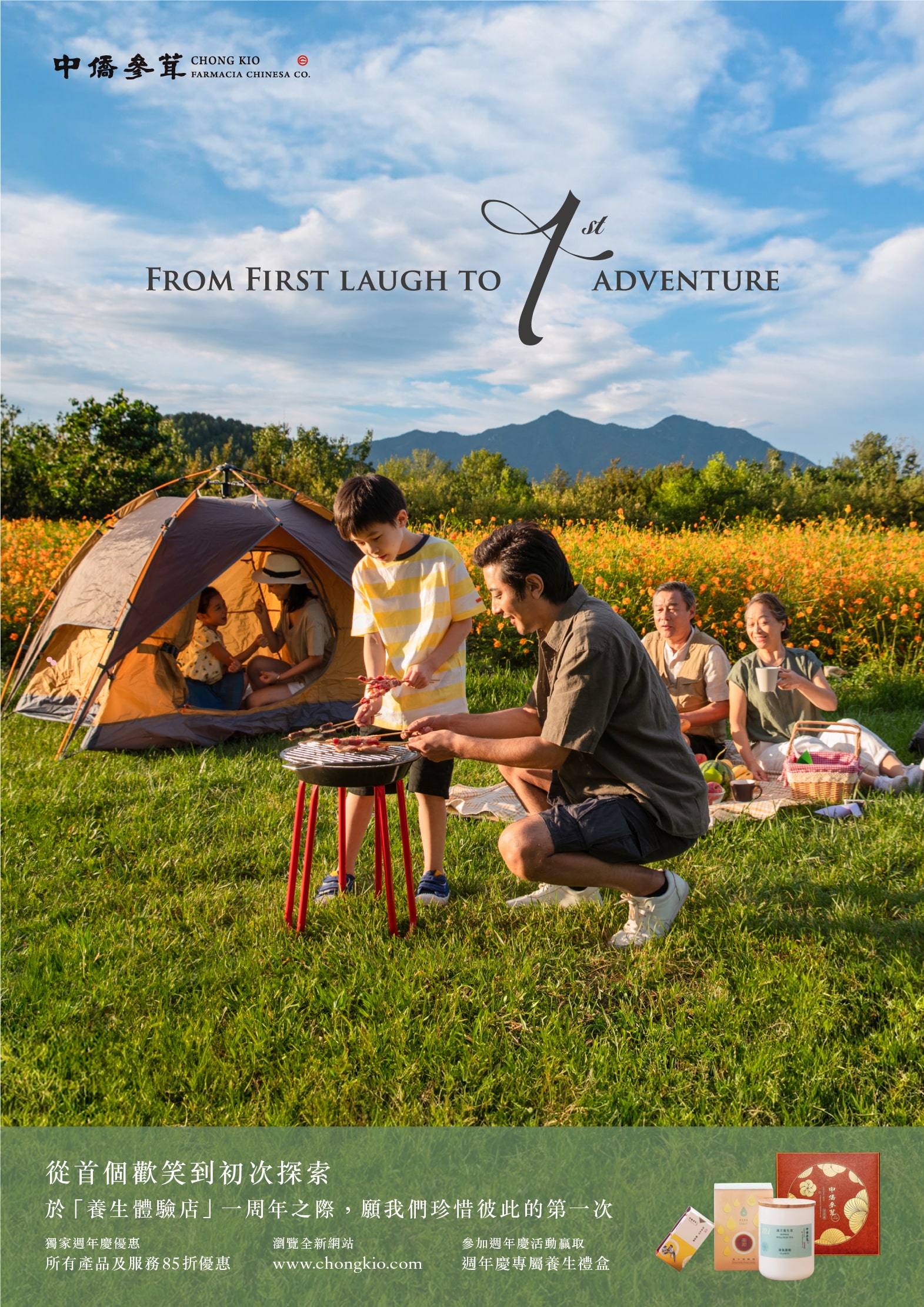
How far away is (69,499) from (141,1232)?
2381 centimetres

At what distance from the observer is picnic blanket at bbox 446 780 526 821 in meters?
4.64

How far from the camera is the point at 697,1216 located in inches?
81.7

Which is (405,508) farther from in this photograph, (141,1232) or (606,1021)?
(141,1232)

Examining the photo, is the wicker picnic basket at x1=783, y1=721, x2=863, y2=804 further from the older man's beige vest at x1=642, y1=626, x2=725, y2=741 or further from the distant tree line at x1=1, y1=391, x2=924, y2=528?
the distant tree line at x1=1, y1=391, x2=924, y2=528

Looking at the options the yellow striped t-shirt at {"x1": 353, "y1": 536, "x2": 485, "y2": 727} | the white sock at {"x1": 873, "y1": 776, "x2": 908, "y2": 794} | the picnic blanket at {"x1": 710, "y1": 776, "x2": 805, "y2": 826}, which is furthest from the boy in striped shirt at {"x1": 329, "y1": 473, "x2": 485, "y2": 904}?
the white sock at {"x1": 873, "y1": 776, "x2": 908, "y2": 794}

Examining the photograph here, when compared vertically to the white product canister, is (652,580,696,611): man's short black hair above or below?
above

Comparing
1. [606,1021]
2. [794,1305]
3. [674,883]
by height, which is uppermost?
[674,883]

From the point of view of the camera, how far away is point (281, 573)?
6.87 metres

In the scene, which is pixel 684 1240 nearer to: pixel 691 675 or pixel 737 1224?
pixel 737 1224

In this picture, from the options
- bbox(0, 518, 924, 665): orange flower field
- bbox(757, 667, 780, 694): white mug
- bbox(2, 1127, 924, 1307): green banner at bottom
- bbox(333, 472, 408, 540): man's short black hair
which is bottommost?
bbox(2, 1127, 924, 1307): green banner at bottom

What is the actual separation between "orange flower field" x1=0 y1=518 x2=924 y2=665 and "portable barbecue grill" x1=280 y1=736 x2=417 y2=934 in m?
4.40

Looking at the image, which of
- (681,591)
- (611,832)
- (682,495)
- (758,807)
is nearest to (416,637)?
(611,832)

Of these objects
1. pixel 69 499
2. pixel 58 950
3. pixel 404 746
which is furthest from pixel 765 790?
pixel 69 499

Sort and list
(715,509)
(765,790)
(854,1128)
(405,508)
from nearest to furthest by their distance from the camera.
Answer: (854,1128) < (405,508) < (765,790) < (715,509)
